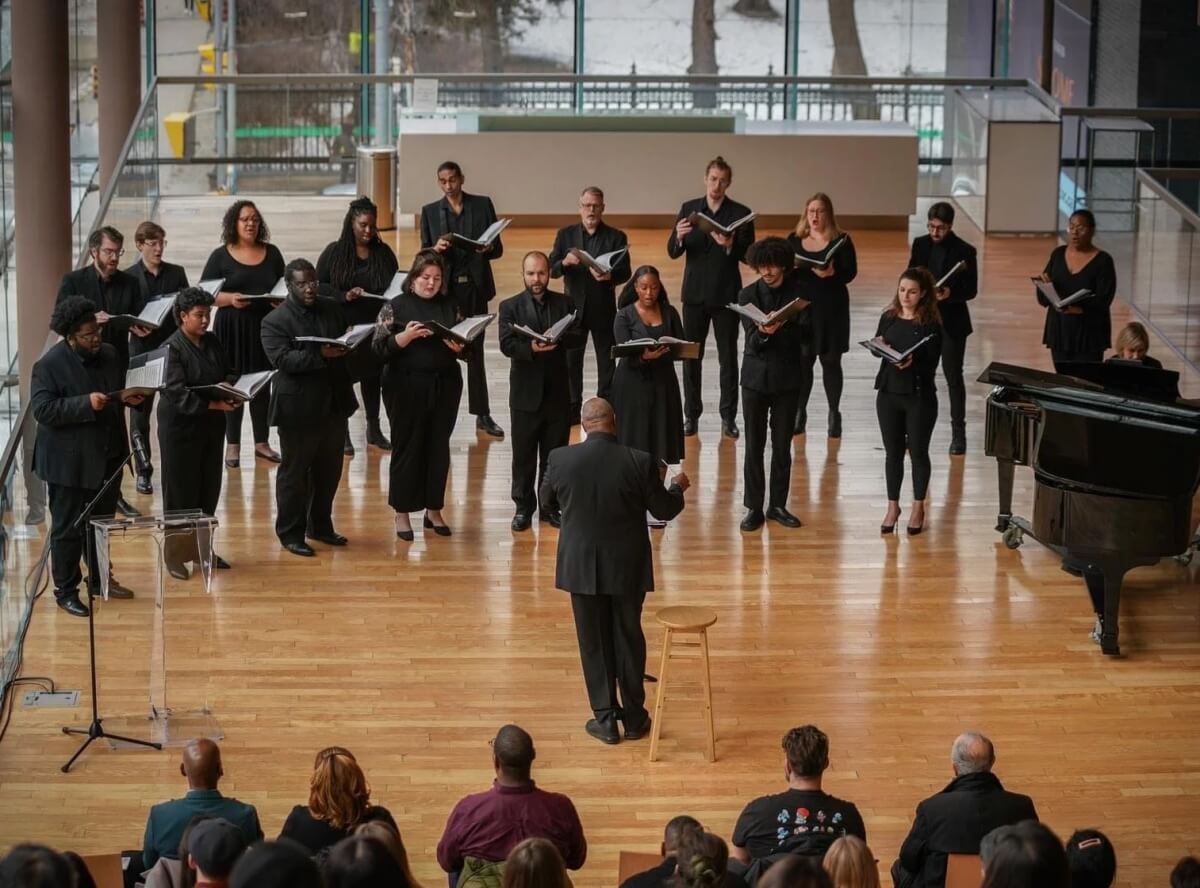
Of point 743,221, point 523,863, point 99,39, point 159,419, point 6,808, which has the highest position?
point 99,39

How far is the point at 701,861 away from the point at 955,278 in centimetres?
693

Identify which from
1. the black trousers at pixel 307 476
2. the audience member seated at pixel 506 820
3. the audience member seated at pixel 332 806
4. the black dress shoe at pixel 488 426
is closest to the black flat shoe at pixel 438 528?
the black trousers at pixel 307 476

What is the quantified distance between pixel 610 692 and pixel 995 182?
34.7 ft

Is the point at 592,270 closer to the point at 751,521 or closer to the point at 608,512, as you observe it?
the point at 751,521

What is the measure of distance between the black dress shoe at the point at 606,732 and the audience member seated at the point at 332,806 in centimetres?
233

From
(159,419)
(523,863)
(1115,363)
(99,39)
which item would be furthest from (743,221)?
(99,39)

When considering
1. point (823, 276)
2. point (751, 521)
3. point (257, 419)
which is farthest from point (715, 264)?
point (257, 419)

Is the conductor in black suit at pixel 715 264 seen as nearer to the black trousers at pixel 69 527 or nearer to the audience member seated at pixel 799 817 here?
the black trousers at pixel 69 527

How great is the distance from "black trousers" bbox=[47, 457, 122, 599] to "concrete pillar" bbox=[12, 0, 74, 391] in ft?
12.8

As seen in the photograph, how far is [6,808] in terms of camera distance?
7684 mm

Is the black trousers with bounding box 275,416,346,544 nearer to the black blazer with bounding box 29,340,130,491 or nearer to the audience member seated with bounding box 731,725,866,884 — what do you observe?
the black blazer with bounding box 29,340,130,491

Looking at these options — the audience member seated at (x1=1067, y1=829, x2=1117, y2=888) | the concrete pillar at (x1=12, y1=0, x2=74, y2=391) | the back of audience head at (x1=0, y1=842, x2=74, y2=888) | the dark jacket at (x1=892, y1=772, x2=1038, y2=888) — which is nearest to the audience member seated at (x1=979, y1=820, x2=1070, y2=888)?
the audience member seated at (x1=1067, y1=829, x2=1117, y2=888)

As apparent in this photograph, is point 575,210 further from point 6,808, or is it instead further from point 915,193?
point 6,808

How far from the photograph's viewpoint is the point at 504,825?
632cm
